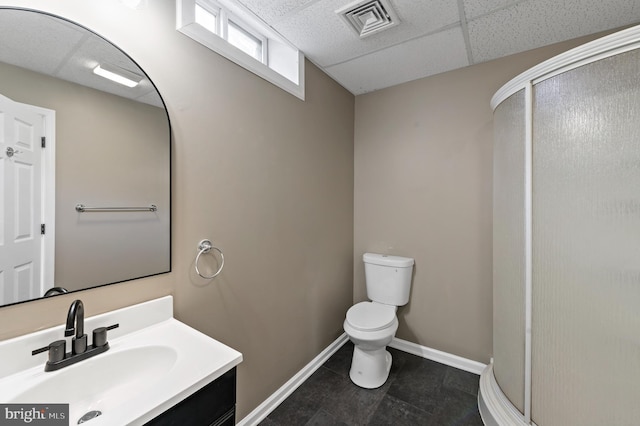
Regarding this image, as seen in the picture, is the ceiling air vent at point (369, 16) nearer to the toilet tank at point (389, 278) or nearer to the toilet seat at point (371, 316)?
the toilet tank at point (389, 278)

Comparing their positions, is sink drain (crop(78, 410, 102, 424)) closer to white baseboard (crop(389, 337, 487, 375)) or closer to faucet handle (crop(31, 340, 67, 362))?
faucet handle (crop(31, 340, 67, 362))

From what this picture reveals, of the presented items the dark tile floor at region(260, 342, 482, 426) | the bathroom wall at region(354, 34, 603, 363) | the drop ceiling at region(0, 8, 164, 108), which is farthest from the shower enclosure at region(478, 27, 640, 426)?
the drop ceiling at region(0, 8, 164, 108)

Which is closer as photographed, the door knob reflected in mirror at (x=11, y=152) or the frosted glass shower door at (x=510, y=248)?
the door knob reflected in mirror at (x=11, y=152)

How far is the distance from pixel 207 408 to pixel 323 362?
5.07ft

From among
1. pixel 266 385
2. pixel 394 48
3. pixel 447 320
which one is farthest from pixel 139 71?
pixel 447 320

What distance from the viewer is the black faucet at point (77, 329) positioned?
889mm

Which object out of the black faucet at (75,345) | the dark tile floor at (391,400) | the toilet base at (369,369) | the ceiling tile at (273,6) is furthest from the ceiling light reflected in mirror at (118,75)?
the toilet base at (369,369)

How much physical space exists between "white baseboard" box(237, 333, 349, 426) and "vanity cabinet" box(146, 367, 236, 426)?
2.67 feet

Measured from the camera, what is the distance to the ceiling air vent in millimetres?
1470

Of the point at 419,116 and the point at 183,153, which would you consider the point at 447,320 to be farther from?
the point at 183,153

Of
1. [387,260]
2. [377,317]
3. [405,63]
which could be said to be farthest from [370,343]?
[405,63]

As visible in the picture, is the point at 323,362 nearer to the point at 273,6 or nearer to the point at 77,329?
the point at 77,329

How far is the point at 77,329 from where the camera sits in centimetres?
93

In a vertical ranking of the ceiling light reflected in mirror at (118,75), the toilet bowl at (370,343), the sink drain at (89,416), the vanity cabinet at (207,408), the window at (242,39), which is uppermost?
the window at (242,39)
